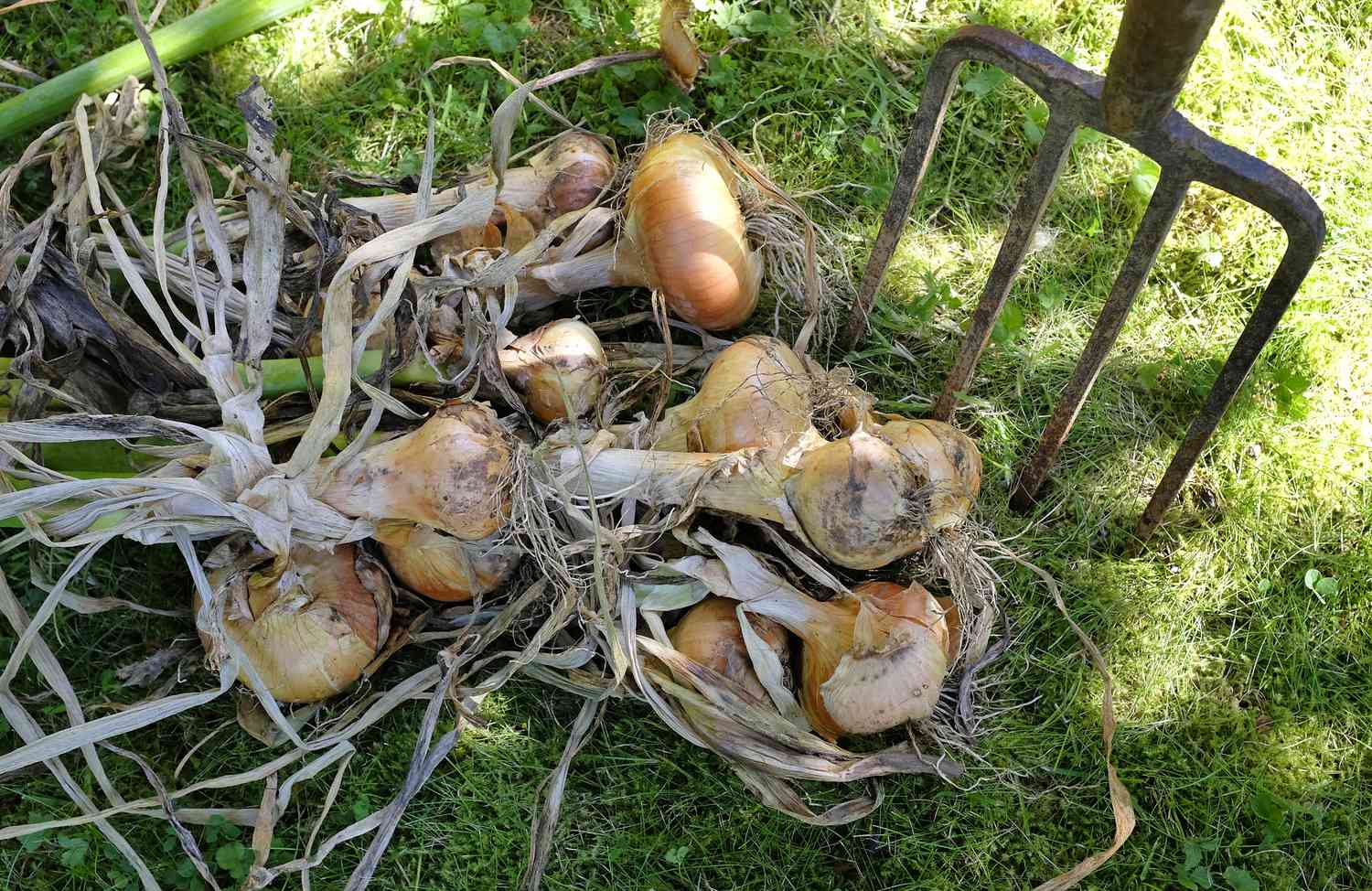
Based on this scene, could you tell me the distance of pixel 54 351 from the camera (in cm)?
217

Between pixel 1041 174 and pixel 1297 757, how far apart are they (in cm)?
135

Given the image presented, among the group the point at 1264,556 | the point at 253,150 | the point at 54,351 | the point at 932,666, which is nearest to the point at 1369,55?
the point at 1264,556

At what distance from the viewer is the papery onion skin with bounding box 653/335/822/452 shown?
195cm

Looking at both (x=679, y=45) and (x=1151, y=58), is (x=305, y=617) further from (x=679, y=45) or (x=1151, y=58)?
(x=1151, y=58)

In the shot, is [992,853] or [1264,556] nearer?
[992,853]

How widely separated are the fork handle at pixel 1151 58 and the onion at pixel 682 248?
771 millimetres

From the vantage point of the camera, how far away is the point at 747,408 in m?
1.96

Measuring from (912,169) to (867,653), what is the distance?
38.1 inches

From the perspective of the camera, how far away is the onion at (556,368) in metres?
2.09

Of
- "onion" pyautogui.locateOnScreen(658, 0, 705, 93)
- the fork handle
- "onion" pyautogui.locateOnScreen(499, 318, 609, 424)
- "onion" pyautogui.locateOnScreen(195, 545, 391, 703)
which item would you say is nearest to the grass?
"onion" pyautogui.locateOnScreen(658, 0, 705, 93)

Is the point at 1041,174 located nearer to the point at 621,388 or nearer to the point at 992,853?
the point at 621,388

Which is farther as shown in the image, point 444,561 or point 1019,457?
point 1019,457

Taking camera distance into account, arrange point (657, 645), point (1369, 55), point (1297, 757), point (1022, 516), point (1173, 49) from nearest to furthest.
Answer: point (1173, 49)
point (657, 645)
point (1297, 757)
point (1022, 516)
point (1369, 55)

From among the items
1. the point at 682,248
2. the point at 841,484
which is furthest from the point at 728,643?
the point at 682,248
